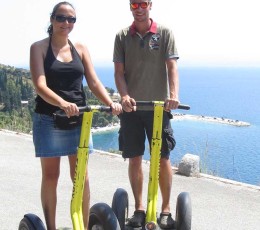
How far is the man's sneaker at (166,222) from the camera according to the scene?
3775 mm

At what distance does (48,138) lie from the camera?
3318 mm

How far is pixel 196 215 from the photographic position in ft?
16.4

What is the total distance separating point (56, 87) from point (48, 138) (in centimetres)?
40

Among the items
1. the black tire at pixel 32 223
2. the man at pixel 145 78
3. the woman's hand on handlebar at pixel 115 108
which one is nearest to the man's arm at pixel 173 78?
the man at pixel 145 78

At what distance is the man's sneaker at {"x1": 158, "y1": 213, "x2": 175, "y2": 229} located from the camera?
3775 mm

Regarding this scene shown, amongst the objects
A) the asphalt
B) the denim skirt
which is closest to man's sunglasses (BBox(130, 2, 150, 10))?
the denim skirt

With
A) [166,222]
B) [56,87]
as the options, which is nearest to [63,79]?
[56,87]

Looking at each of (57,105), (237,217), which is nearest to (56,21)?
(57,105)

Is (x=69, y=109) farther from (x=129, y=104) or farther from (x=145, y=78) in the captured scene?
(x=145, y=78)

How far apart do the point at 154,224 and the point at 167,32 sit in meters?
1.67

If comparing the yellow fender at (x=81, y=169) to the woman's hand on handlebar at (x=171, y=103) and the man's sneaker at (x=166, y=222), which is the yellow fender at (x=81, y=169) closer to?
the woman's hand on handlebar at (x=171, y=103)

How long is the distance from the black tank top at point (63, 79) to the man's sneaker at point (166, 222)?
1284 millimetres

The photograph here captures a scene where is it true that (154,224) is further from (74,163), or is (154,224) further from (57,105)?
(57,105)

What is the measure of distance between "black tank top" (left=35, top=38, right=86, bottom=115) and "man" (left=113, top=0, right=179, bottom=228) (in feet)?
1.61
